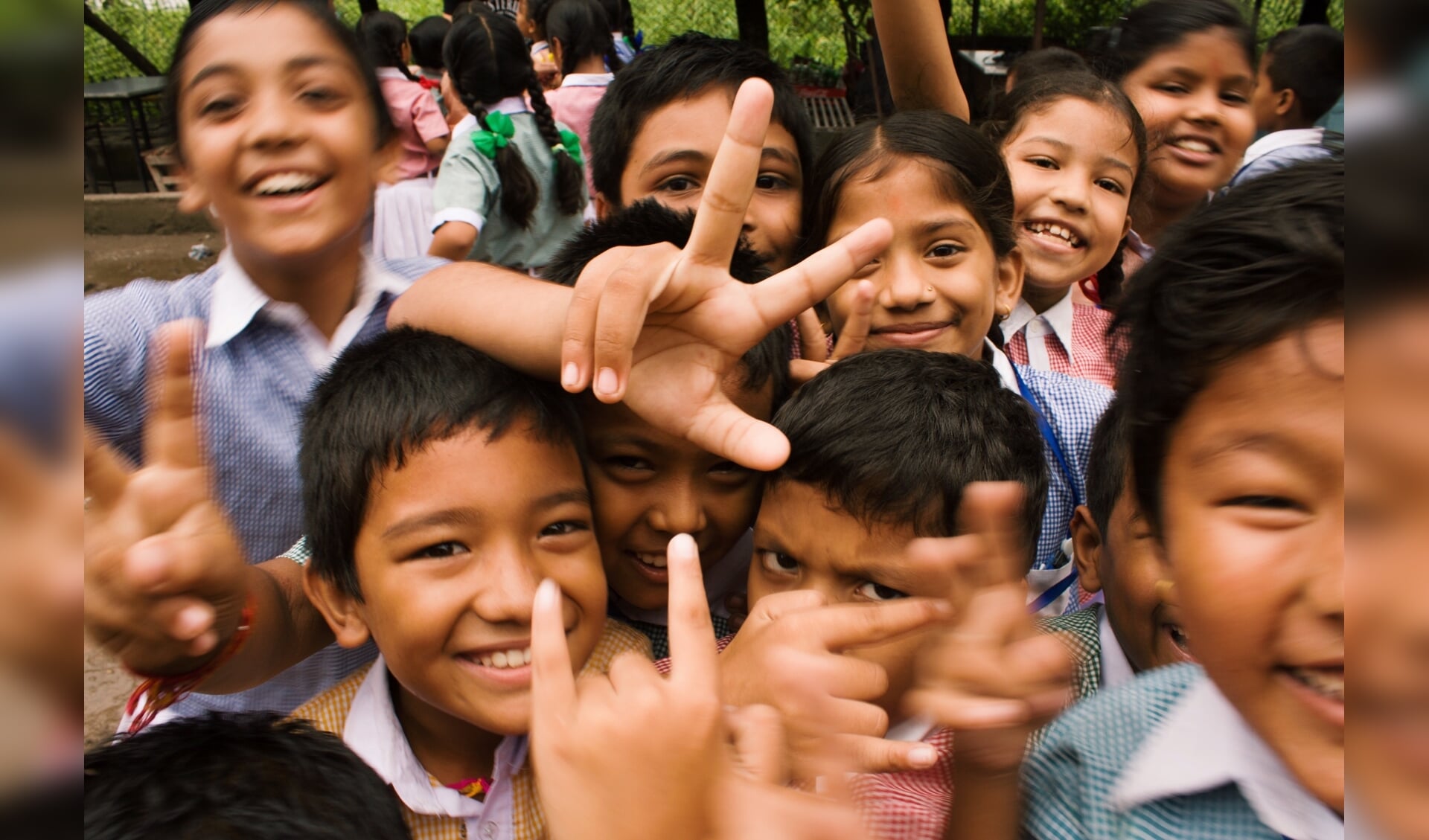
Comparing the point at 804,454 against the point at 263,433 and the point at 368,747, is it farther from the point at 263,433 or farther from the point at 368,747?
the point at 263,433

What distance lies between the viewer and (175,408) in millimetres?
943

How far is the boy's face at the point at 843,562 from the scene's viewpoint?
1301 millimetres

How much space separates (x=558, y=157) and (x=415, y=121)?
5.47 feet

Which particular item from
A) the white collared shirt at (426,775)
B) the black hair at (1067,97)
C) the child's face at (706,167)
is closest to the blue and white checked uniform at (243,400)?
the white collared shirt at (426,775)

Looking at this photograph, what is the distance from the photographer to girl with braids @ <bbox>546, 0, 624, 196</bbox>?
172 inches

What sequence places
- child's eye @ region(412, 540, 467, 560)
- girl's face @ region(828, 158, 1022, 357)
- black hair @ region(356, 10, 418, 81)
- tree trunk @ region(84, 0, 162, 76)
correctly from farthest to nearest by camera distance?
tree trunk @ region(84, 0, 162, 76) → black hair @ region(356, 10, 418, 81) → girl's face @ region(828, 158, 1022, 357) → child's eye @ region(412, 540, 467, 560)

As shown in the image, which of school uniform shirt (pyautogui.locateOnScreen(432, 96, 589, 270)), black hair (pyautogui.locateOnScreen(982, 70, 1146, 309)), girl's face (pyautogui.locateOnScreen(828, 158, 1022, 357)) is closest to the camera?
girl's face (pyautogui.locateOnScreen(828, 158, 1022, 357))

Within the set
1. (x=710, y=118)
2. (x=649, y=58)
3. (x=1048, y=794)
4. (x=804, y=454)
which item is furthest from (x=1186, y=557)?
(x=649, y=58)

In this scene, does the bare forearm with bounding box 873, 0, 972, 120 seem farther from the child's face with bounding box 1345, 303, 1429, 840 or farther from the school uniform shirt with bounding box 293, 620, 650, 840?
the child's face with bounding box 1345, 303, 1429, 840

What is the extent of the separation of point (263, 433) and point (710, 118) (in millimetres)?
1107

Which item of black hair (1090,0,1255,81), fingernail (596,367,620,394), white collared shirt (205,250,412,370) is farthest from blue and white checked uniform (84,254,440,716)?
black hair (1090,0,1255,81)

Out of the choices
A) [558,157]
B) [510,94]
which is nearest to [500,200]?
[558,157]

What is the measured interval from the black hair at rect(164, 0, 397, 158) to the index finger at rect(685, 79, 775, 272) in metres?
0.66

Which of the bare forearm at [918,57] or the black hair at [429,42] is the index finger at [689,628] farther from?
the black hair at [429,42]
